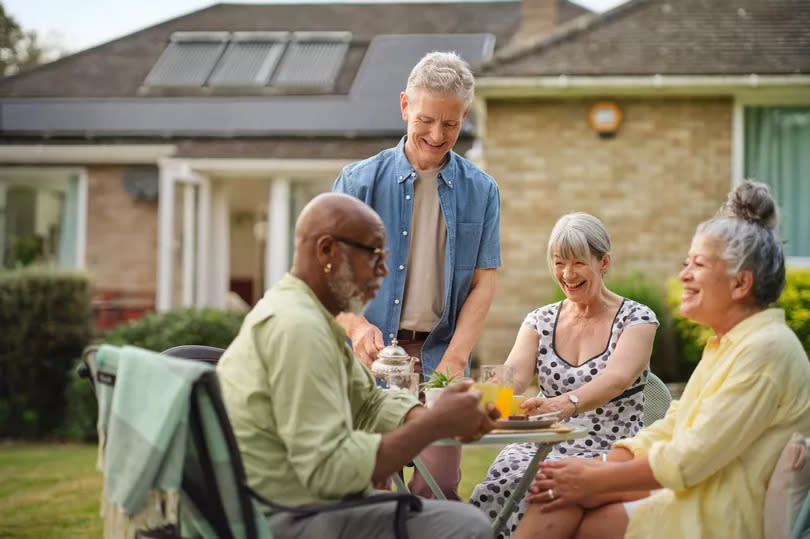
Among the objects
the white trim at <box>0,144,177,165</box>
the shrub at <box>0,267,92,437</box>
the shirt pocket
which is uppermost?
the white trim at <box>0,144,177,165</box>

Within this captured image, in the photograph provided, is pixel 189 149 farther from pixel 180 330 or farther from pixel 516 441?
pixel 516 441

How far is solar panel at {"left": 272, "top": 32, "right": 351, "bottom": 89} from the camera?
16.8 metres

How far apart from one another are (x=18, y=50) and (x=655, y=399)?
3863cm

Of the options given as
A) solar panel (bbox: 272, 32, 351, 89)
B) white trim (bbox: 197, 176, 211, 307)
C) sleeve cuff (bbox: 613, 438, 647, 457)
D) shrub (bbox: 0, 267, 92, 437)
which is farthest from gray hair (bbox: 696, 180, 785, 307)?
solar panel (bbox: 272, 32, 351, 89)

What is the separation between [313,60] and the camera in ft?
58.1

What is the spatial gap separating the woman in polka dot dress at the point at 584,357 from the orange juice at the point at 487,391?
65 centimetres

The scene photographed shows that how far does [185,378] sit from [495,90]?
33.5 feet

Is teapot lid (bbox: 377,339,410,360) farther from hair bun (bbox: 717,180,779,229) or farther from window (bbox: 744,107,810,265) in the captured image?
window (bbox: 744,107,810,265)

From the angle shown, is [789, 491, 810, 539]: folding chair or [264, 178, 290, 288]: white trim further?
[264, 178, 290, 288]: white trim

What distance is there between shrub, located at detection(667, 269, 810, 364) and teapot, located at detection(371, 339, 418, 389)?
6.62 metres

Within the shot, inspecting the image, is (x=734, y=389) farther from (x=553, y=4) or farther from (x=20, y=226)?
(x=20, y=226)

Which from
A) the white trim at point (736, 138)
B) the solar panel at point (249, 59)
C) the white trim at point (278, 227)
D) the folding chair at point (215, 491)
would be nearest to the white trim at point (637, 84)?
the white trim at point (736, 138)

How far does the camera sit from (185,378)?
8.33 ft

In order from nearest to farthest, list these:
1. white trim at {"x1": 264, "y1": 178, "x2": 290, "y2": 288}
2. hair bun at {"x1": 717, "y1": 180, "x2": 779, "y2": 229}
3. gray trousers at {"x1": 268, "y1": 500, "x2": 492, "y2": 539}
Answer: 1. gray trousers at {"x1": 268, "y1": 500, "x2": 492, "y2": 539}
2. hair bun at {"x1": 717, "y1": 180, "x2": 779, "y2": 229}
3. white trim at {"x1": 264, "y1": 178, "x2": 290, "y2": 288}
